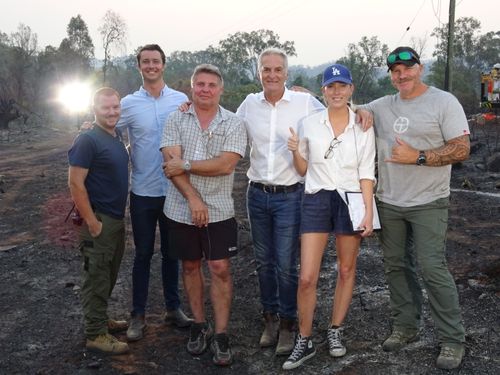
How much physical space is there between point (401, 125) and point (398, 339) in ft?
4.94

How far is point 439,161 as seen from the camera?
3.21m

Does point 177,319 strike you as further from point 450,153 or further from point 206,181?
point 450,153

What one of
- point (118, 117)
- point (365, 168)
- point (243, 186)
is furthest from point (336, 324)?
point (243, 186)

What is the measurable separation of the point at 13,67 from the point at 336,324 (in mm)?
43525

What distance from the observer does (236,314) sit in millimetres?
4426

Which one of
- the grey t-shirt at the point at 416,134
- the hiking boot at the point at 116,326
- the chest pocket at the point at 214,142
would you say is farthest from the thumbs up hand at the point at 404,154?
the hiking boot at the point at 116,326

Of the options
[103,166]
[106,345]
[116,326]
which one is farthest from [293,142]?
[116,326]

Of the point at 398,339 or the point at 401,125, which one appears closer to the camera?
the point at 401,125

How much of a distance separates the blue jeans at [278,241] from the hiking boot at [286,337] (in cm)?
5

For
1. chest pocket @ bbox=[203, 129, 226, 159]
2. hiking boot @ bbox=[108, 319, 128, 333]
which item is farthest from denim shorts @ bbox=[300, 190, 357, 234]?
hiking boot @ bbox=[108, 319, 128, 333]

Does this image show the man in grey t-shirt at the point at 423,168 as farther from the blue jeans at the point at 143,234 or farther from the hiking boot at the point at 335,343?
the blue jeans at the point at 143,234

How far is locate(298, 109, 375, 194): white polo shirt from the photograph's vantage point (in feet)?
10.7

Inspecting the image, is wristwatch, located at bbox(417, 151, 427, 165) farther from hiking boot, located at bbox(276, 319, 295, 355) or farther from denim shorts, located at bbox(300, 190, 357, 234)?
hiking boot, located at bbox(276, 319, 295, 355)

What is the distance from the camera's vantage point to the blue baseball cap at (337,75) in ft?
10.6
